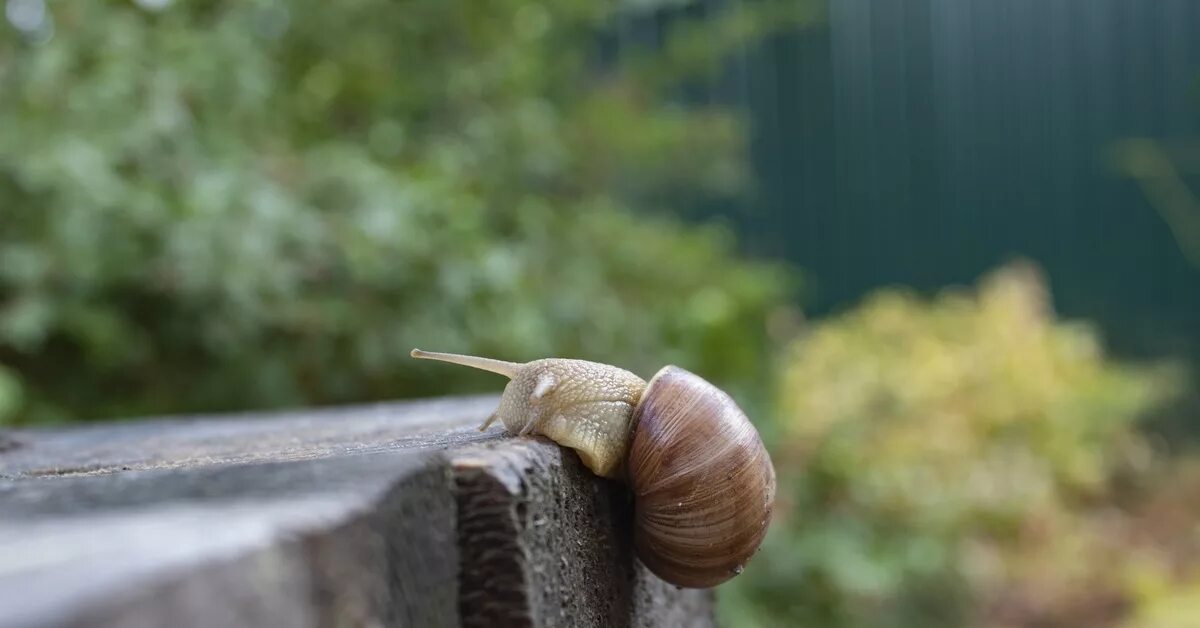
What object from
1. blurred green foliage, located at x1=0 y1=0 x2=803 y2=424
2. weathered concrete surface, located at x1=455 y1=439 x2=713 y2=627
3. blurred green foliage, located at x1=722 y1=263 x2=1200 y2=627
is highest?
blurred green foliage, located at x1=0 y1=0 x2=803 y2=424

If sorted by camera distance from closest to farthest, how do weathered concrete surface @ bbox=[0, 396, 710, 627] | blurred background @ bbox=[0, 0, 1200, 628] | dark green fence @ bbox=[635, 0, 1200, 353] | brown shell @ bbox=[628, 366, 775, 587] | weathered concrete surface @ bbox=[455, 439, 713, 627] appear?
weathered concrete surface @ bbox=[0, 396, 710, 627] < weathered concrete surface @ bbox=[455, 439, 713, 627] < brown shell @ bbox=[628, 366, 775, 587] < blurred background @ bbox=[0, 0, 1200, 628] < dark green fence @ bbox=[635, 0, 1200, 353]

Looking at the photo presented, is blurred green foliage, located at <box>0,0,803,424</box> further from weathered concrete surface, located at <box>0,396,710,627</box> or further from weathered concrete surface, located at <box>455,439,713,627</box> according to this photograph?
weathered concrete surface, located at <box>455,439,713,627</box>

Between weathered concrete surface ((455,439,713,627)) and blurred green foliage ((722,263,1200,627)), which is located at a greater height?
weathered concrete surface ((455,439,713,627))

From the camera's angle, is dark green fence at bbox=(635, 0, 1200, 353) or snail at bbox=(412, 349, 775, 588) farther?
dark green fence at bbox=(635, 0, 1200, 353)

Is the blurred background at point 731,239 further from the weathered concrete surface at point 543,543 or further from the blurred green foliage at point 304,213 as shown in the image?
the weathered concrete surface at point 543,543

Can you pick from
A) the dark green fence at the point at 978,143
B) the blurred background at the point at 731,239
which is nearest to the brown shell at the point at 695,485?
the blurred background at the point at 731,239

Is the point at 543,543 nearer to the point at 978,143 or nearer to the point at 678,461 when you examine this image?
the point at 678,461

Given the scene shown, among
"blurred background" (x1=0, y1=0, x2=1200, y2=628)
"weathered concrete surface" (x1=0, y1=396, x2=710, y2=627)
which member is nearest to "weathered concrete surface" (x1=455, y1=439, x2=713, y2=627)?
"weathered concrete surface" (x1=0, y1=396, x2=710, y2=627)

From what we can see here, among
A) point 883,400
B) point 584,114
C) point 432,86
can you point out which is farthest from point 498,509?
point 883,400

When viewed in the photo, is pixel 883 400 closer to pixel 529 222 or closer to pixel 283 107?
pixel 529 222
